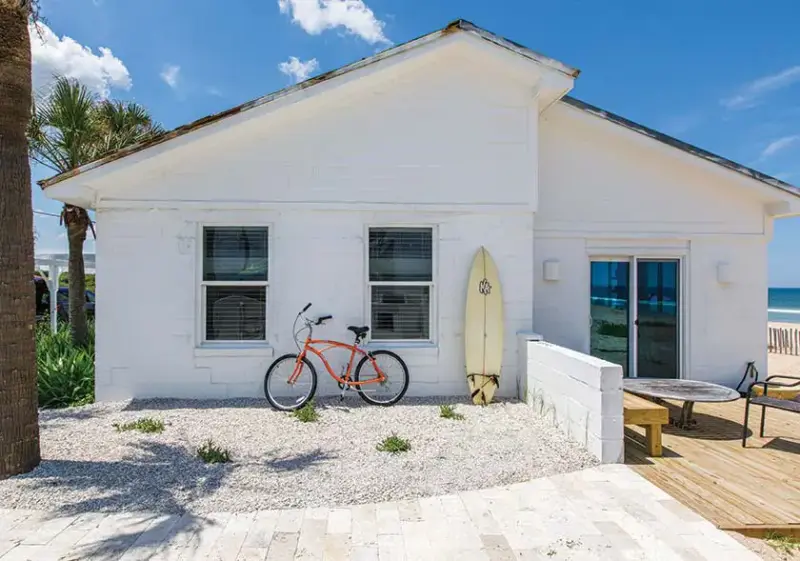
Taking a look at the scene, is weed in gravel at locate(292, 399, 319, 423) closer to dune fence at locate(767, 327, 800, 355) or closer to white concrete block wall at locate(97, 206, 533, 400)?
white concrete block wall at locate(97, 206, 533, 400)

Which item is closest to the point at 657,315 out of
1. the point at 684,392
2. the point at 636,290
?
the point at 636,290

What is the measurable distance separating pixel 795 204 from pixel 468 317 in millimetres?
5527

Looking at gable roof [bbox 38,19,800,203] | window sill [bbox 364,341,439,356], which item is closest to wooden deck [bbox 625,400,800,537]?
window sill [bbox 364,341,439,356]

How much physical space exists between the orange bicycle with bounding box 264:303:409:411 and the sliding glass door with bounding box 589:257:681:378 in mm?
3493

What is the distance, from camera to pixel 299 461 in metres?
4.39

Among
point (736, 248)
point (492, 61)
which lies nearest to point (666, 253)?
point (736, 248)

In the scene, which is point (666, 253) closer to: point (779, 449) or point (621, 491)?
point (779, 449)

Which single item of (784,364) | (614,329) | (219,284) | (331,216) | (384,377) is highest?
(331,216)

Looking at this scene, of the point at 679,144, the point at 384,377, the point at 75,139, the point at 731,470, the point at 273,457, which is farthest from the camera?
the point at 75,139

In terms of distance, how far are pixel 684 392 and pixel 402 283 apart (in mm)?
3732

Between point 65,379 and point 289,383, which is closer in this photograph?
point 289,383

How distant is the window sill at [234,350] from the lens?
21.4ft

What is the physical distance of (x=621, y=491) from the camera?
383 centimetres

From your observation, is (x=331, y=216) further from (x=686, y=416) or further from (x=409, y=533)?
(x=686, y=416)
